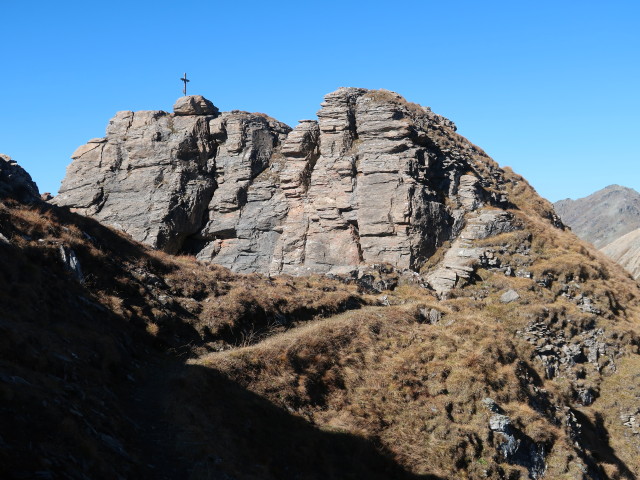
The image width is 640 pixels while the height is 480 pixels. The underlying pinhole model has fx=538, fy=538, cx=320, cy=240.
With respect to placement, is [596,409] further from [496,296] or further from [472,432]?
[472,432]

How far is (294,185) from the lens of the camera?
50.2 metres

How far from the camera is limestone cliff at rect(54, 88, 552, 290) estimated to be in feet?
147

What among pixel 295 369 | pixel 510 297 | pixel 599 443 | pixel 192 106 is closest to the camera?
pixel 295 369

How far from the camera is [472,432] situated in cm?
2231

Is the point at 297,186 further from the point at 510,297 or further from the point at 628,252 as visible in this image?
→ the point at 628,252

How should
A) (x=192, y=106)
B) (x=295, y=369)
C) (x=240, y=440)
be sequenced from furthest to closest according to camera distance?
(x=192, y=106) → (x=295, y=369) → (x=240, y=440)

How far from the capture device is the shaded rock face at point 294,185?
44906 mm

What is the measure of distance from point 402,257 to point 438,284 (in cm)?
429

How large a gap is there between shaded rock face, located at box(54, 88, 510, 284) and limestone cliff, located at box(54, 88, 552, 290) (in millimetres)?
115

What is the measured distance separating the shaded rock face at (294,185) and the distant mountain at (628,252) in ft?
249

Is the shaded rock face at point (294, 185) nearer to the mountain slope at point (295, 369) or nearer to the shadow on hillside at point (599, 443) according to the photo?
the mountain slope at point (295, 369)

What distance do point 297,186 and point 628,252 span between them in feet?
352

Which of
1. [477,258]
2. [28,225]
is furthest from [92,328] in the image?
[477,258]

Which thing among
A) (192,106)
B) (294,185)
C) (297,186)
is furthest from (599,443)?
(192,106)
